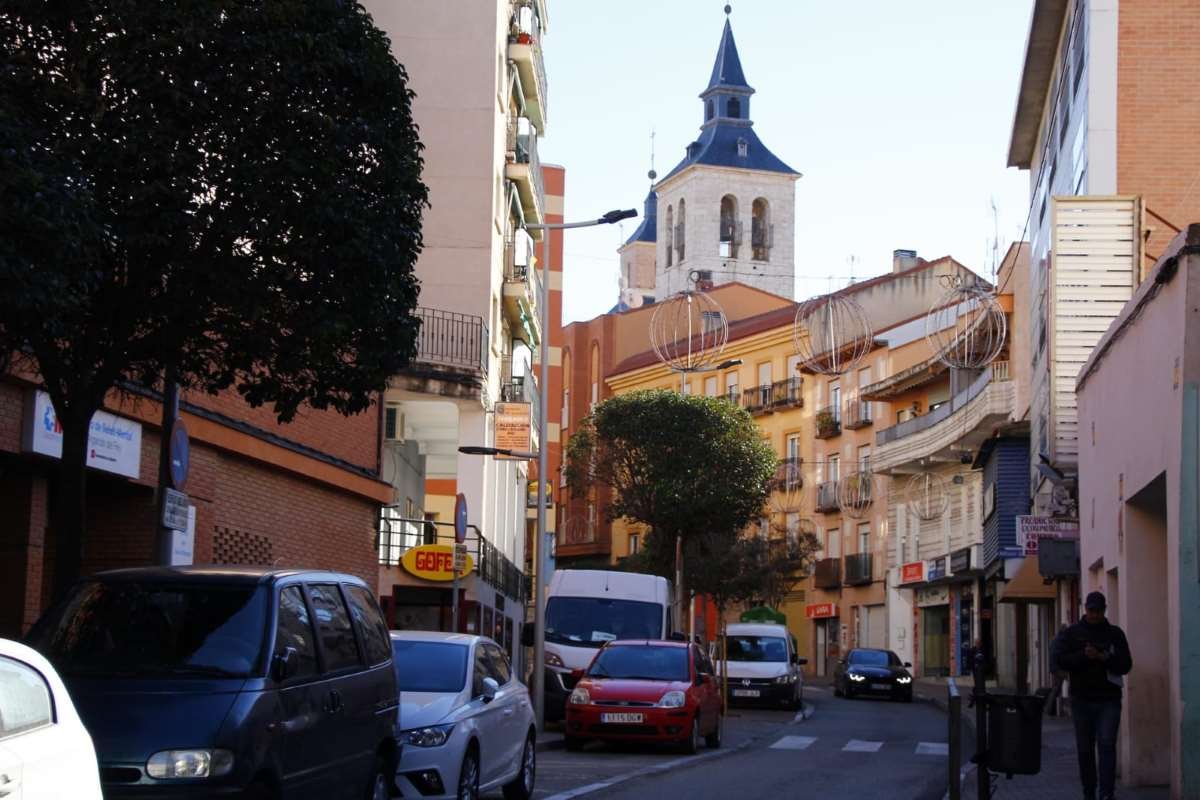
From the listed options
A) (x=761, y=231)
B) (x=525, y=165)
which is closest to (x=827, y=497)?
(x=525, y=165)

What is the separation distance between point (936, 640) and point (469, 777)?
5568 centimetres

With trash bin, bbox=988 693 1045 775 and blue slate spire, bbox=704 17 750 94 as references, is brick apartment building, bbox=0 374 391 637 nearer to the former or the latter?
trash bin, bbox=988 693 1045 775

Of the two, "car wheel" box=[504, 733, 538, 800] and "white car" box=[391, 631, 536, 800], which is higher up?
"white car" box=[391, 631, 536, 800]

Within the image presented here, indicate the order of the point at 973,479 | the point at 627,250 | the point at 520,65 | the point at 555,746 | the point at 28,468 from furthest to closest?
the point at 627,250 → the point at 973,479 → the point at 520,65 → the point at 555,746 → the point at 28,468

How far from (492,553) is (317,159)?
28.3 meters

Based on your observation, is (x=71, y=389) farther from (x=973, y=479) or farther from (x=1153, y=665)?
(x=973, y=479)

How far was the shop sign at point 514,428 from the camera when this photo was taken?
3522 cm

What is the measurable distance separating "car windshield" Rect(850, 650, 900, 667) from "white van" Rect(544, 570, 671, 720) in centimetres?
1873

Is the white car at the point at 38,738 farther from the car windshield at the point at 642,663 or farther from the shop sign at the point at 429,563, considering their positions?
the shop sign at the point at 429,563

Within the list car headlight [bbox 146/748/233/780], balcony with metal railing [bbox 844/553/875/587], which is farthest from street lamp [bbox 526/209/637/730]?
balcony with metal railing [bbox 844/553/875/587]

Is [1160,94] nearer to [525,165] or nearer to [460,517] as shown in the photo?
[460,517]

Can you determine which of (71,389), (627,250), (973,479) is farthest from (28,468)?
(627,250)

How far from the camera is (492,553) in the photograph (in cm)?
4125

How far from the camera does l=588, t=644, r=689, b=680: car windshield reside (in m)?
23.7
